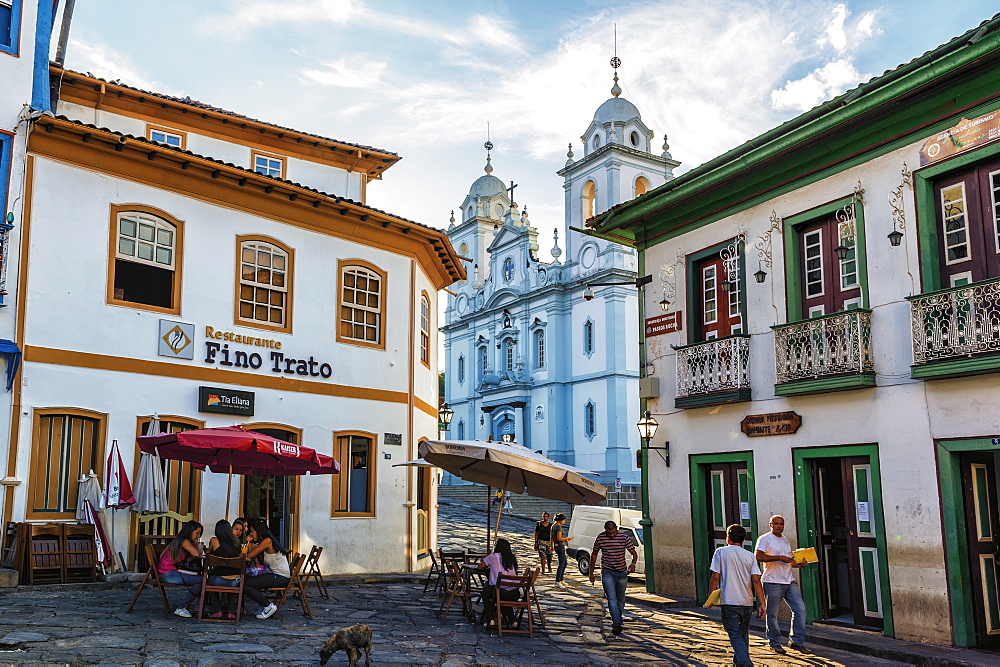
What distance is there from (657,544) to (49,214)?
36.3ft

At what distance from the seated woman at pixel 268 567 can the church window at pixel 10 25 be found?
27.4 feet

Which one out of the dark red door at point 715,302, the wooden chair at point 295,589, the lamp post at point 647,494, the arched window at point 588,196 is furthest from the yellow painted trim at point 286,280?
the arched window at point 588,196

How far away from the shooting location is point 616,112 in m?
46.8

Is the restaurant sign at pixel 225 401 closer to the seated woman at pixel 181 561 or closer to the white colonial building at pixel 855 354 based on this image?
the seated woman at pixel 181 561

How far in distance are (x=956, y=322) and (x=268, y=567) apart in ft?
28.6

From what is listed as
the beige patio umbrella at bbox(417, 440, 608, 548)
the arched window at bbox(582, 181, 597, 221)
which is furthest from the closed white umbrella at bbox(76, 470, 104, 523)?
the arched window at bbox(582, 181, 597, 221)

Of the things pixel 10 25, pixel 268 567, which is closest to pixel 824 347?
pixel 268 567

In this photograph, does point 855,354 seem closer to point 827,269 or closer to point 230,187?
point 827,269

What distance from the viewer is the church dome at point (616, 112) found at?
46.5 m

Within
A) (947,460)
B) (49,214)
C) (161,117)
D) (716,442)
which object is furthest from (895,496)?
(161,117)

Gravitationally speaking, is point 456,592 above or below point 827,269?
below

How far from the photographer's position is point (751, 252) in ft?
48.0

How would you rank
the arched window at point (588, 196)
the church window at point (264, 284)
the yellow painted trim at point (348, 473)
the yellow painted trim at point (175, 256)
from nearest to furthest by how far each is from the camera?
the yellow painted trim at point (175, 256)
the church window at point (264, 284)
the yellow painted trim at point (348, 473)
the arched window at point (588, 196)

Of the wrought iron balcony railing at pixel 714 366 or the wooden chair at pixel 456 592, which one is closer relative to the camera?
the wooden chair at pixel 456 592
